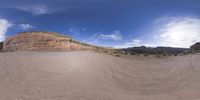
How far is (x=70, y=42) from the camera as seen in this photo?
90.5ft

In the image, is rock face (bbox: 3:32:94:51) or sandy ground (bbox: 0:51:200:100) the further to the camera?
rock face (bbox: 3:32:94:51)

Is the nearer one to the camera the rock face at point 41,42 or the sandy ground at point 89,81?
the sandy ground at point 89,81

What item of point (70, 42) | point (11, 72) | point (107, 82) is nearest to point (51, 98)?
point (107, 82)

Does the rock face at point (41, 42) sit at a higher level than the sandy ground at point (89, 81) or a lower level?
higher

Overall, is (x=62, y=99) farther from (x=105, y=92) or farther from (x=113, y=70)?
(x=113, y=70)

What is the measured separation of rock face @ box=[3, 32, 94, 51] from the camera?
89.4 ft

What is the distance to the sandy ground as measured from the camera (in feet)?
29.2

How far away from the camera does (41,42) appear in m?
28.8

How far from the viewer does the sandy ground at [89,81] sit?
29.2 feet

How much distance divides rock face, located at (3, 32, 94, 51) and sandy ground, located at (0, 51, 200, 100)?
1314 cm

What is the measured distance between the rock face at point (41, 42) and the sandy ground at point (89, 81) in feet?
43.1

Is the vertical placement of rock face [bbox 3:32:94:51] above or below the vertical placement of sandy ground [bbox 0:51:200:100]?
above

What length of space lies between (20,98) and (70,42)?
19248 millimetres

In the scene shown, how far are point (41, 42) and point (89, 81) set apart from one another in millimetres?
18876
